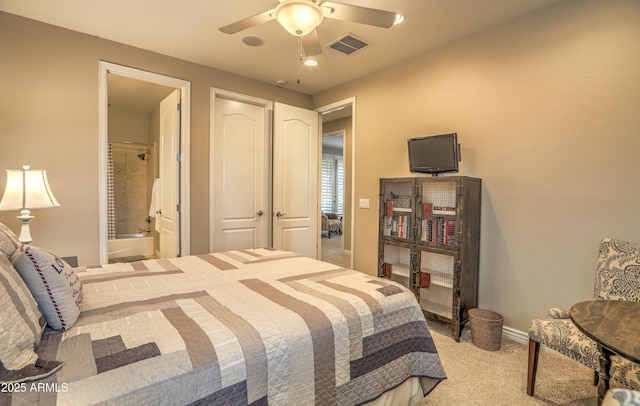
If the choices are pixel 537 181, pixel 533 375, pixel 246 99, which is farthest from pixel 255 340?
pixel 246 99

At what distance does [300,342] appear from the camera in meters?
1.19

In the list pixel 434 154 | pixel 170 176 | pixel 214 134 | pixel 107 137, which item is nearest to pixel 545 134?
pixel 434 154

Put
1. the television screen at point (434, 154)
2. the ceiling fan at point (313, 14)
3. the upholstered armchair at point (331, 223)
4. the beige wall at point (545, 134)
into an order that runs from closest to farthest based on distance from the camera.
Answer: the ceiling fan at point (313, 14) < the beige wall at point (545, 134) < the television screen at point (434, 154) < the upholstered armchair at point (331, 223)

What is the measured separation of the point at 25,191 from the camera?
2258mm

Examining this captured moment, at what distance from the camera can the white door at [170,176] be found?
11.5 feet

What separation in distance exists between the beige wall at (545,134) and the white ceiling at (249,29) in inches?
11.0

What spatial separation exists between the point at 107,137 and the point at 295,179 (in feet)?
7.12

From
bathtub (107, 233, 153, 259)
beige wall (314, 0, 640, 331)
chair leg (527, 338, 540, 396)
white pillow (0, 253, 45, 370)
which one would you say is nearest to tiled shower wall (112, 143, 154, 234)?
bathtub (107, 233, 153, 259)

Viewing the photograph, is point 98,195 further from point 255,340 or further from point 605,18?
point 605,18

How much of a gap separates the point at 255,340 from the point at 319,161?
3603mm

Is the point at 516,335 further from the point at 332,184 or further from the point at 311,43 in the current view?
the point at 332,184

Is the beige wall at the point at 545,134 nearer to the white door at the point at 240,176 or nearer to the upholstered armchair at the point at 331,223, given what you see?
the white door at the point at 240,176

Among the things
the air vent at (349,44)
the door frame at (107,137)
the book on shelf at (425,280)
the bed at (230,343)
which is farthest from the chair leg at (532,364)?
the door frame at (107,137)

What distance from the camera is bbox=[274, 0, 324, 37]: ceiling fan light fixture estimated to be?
5.80 feet
